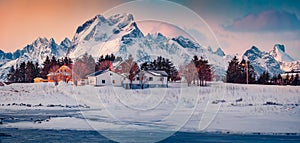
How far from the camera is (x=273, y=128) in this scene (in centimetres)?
2027

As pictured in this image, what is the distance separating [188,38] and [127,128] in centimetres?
607

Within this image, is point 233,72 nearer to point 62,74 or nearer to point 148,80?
point 148,80

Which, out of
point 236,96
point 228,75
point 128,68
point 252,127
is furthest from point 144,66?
point 252,127

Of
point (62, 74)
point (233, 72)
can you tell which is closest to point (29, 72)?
point (62, 74)

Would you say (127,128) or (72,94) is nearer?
(127,128)

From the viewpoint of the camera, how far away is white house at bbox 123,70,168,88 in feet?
179

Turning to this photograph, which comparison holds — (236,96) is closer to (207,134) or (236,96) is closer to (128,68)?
(128,68)

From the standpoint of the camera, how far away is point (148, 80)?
60.7 m

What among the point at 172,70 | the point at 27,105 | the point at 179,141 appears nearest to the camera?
the point at 179,141

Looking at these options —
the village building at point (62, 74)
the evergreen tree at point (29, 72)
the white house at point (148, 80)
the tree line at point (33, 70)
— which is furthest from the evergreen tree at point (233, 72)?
the evergreen tree at point (29, 72)

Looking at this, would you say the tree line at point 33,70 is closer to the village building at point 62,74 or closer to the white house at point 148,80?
the village building at point 62,74

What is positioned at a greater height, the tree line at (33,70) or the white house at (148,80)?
the tree line at (33,70)

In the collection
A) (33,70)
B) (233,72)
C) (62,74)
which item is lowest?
(62,74)

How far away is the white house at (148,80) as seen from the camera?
54.6 meters
